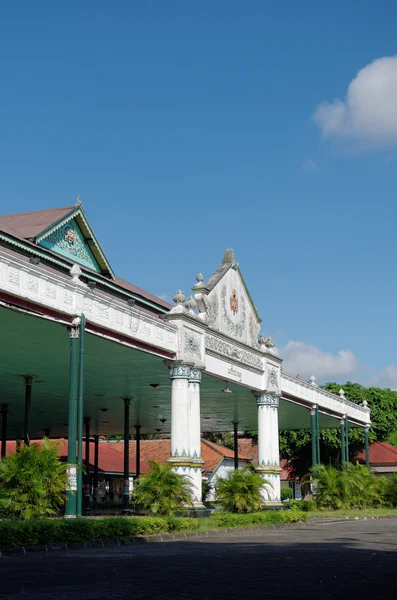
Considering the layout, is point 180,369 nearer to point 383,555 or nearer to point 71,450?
point 71,450

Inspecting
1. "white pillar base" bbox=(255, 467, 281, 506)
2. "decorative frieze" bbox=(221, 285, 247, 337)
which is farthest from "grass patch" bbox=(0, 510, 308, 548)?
"decorative frieze" bbox=(221, 285, 247, 337)

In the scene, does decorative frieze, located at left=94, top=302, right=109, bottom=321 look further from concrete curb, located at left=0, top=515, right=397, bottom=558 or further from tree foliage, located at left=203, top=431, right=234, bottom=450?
tree foliage, located at left=203, top=431, right=234, bottom=450

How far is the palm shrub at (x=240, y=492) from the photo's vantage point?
23891 millimetres

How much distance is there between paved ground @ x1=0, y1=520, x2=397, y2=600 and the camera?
791 centimetres

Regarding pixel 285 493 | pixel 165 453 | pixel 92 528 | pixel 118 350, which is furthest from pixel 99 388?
pixel 285 493

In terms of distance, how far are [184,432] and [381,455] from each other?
3969 cm

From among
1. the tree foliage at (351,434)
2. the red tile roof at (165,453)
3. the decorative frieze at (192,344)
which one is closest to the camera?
the decorative frieze at (192,344)

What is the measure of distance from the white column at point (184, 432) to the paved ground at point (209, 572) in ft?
20.7

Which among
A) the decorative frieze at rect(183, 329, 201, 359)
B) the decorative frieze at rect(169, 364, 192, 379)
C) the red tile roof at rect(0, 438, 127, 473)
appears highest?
the decorative frieze at rect(183, 329, 201, 359)

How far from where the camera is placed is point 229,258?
27109 millimetres

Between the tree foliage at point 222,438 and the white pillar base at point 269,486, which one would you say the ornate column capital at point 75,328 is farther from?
the tree foliage at point 222,438

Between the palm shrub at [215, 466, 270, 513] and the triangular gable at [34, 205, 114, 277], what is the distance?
7.65 meters

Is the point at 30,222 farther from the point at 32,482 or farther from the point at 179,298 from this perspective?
the point at 32,482

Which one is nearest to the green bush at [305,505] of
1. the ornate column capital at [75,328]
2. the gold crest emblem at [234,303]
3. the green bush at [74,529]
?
the gold crest emblem at [234,303]
